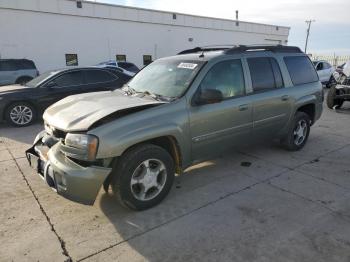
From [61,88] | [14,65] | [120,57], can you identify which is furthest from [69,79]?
[120,57]

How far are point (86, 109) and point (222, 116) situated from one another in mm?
1733

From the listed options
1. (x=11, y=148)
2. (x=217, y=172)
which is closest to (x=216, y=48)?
(x=217, y=172)

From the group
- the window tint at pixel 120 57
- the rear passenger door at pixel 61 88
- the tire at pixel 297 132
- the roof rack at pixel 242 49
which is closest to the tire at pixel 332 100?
the tire at pixel 297 132

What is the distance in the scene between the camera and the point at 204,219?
3.61 m

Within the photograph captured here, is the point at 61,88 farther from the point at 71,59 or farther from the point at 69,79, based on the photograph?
the point at 71,59

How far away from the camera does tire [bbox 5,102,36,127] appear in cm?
817

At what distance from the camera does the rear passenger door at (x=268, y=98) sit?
15.7 feet

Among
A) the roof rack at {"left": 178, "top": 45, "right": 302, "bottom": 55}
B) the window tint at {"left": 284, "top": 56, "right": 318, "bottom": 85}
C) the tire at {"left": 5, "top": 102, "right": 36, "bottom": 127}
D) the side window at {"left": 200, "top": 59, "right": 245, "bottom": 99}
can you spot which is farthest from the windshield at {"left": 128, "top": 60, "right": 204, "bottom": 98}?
the tire at {"left": 5, "top": 102, "right": 36, "bottom": 127}

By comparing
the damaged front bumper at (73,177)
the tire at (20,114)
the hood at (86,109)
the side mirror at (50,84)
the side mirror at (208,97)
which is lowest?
the tire at (20,114)

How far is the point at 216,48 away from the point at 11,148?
435cm

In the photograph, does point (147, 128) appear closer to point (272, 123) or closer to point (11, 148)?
point (272, 123)

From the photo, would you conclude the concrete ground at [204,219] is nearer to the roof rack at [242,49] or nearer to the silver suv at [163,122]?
the silver suv at [163,122]

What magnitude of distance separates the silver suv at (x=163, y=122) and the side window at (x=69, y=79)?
4.42 metres

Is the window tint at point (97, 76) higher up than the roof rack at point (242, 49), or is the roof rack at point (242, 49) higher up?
the roof rack at point (242, 49)
